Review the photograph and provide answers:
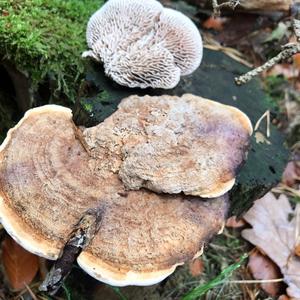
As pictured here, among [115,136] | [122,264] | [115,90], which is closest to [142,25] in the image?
[115,90]

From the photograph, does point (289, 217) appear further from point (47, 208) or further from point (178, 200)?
point (47, 208)

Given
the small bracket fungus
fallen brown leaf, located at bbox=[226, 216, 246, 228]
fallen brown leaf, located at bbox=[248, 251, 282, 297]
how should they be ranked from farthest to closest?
fallen brown leaf, located at bbox=[226, 216, 246, 228]
fallen brown leaf, located at bbox=[248, 251, 282, 297]
the small bracket fungus

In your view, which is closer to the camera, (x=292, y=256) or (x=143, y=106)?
(x=143, y=106)

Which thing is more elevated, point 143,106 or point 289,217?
point 143,106

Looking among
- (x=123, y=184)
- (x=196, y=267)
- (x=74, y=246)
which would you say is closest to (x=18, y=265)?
(x=74, y=246)

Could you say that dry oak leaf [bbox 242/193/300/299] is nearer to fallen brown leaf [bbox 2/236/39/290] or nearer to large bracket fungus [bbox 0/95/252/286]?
large bracket fungus [bbox 0/95/252/286]

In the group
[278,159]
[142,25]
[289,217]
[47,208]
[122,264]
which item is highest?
[142,25]

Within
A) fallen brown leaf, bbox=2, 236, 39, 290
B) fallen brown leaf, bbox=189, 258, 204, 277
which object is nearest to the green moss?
fallen brown leaf, bbox=2, 236, 39, 290

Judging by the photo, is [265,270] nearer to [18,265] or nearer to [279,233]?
[279,233]
